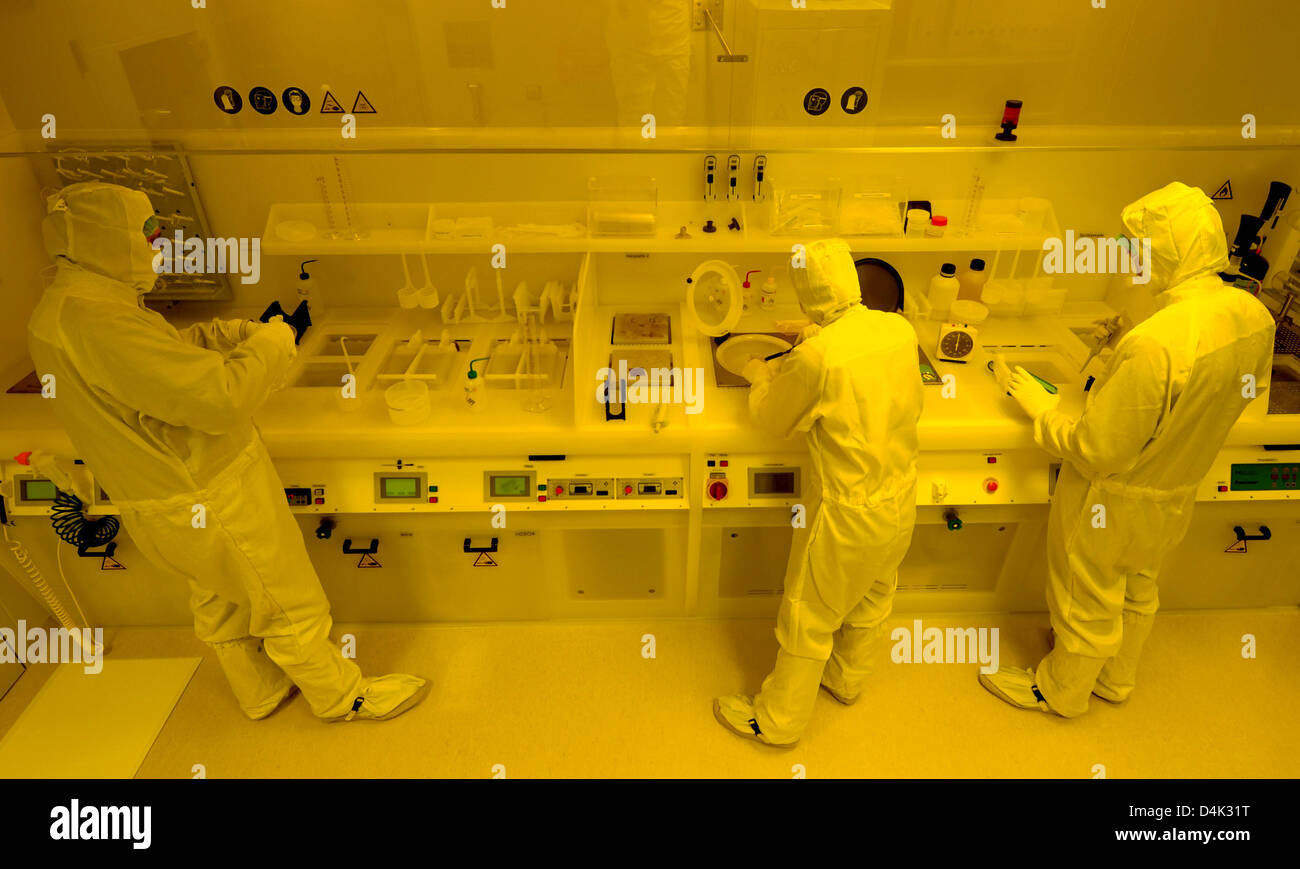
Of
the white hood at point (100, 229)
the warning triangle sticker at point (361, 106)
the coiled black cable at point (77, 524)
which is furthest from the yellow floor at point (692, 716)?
the warning triangle sticker at point (361, 106)

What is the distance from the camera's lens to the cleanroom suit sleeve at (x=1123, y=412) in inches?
68.1

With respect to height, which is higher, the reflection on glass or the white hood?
the reflection on glass

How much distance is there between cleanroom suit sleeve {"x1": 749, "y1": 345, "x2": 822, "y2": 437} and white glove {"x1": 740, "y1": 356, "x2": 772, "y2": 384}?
8cm

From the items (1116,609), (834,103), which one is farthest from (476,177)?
(1116,609)

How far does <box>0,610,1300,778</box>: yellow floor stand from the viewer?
223 cm

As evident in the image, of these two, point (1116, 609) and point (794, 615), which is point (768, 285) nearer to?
point (794, 615)

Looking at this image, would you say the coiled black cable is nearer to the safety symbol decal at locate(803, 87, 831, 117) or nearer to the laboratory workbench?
the laboratory workbench

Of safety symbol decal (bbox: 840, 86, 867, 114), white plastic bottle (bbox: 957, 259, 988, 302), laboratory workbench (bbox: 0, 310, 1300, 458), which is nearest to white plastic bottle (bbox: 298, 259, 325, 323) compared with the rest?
laboratory workbench (bbox: 0, 310, 1300, 458)

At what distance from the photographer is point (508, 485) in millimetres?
2189

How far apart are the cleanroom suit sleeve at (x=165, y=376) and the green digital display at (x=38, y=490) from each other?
0.82 meters

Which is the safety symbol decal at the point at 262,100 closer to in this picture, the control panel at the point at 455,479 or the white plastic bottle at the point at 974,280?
the control panel at the point at 455,479

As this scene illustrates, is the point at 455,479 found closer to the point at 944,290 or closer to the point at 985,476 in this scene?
the point at 985,476

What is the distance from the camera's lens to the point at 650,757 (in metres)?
2.25

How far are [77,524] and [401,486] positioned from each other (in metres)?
0.95
